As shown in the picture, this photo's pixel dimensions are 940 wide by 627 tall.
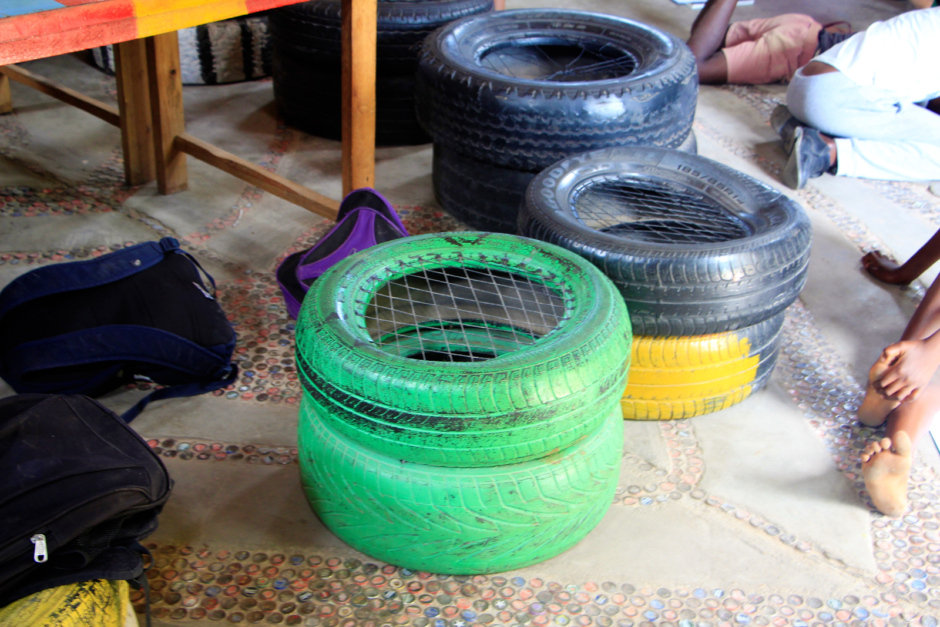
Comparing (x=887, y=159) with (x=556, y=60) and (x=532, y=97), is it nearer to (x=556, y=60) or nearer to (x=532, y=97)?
(x=556, y=60)

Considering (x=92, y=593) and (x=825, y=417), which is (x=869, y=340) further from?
(x=92, y=593)

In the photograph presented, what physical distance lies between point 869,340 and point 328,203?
1.67m

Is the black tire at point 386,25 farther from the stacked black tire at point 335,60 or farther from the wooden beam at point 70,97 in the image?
the wooden beam at point 70,97

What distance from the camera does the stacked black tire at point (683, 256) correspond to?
165 cm

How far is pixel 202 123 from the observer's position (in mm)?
3221

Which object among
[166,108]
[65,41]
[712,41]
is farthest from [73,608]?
[712,41]

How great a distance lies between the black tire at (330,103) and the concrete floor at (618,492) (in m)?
0.49

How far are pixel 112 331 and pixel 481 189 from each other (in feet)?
4.05

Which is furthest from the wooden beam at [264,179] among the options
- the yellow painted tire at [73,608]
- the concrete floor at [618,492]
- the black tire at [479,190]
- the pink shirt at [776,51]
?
the pink shirt at [776,51]

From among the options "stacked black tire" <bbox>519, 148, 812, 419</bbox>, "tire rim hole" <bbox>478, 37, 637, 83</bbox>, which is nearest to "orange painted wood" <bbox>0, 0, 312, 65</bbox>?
"stacked black tire" <bbox>519, 148, 812, 419</bbox>

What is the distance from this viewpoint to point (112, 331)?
169 centimetres

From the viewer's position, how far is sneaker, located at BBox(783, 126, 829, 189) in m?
2.95

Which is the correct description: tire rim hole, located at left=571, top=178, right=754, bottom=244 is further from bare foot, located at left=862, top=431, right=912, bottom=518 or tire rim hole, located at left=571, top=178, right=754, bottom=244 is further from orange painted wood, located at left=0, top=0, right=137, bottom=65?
orange painted wood, located at left=0, top=0, right=137, bottom=65

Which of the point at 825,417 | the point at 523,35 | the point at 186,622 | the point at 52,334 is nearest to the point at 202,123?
the point at 523,35
